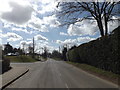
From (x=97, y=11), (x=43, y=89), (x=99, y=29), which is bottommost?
(x=43, y=89)

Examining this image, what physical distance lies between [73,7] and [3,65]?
14836mm

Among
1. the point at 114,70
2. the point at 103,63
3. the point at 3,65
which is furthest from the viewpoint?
the point at 3,65

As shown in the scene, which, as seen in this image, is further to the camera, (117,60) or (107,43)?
(107,43)

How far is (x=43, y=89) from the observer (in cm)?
1131

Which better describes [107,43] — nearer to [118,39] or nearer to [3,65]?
[118,39]

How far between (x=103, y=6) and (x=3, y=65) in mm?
17497

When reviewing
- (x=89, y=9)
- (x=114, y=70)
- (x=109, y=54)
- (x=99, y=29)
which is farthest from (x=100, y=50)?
(x=89, y=9)

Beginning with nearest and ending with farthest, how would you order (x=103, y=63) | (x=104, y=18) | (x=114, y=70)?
(x=114, y=70) < (x=103, y=63) < (x=104, y=18)

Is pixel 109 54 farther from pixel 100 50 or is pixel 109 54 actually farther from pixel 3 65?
pixel 3 65

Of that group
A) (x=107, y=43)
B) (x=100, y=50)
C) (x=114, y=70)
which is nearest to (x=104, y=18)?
(x=100, y=50)

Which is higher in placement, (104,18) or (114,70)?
(104,18)

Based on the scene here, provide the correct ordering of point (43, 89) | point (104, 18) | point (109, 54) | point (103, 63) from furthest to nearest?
point (104, 18), point (103, 63), point (109, 54), point (43, 89)

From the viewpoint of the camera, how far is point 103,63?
21109 mm

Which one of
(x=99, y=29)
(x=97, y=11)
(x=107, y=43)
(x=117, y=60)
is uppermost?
(x=97, y=11)
